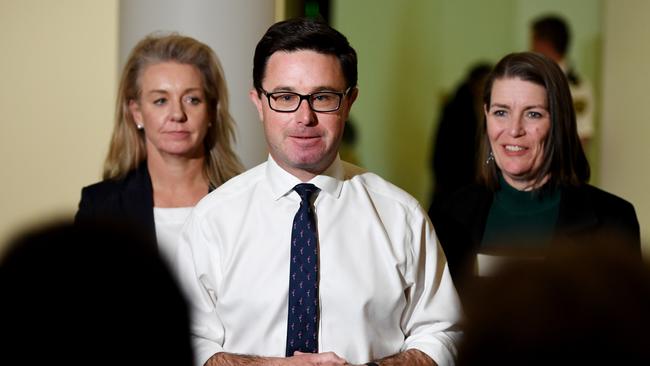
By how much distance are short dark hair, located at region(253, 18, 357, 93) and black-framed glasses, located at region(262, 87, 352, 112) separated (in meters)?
0.07

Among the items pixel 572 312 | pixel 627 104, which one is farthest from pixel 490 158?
pixel 627 104

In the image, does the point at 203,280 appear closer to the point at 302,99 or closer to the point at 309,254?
the point at 309,254

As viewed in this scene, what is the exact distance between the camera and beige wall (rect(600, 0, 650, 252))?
5488 mm

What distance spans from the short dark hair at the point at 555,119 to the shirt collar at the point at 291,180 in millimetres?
865

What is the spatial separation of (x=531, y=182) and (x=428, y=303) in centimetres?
83

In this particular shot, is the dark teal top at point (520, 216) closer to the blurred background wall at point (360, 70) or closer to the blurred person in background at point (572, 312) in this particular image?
the blurred background wall at point (360, 70)

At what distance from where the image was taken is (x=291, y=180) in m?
2.39

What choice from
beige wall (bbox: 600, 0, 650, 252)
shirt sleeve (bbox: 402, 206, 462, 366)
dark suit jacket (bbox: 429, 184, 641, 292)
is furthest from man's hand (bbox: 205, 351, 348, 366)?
beige wall (bbox: 600, 0, 650, 252)

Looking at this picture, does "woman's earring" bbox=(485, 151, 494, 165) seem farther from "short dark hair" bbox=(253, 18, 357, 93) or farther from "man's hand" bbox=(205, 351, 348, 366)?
"man's hand" bbox=(205, 351, 348, 366)

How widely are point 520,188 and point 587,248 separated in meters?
2.24

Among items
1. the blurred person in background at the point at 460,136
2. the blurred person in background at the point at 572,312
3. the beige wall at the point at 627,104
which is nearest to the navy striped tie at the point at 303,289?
the blurred person in background at the point at 572,312

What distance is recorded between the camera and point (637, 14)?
561 centimetres

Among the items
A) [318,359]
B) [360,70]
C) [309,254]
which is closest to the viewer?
[318,359]

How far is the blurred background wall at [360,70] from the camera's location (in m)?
3.83
